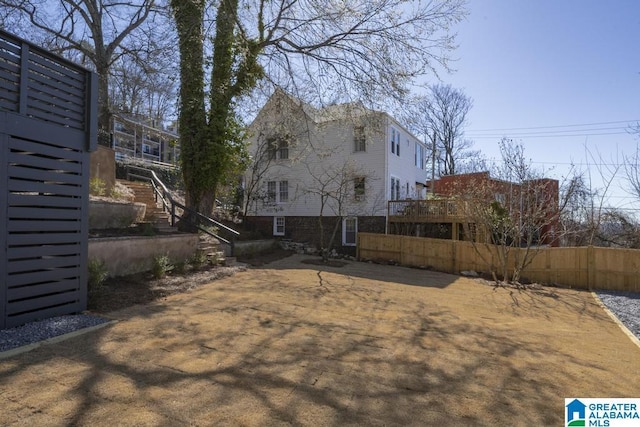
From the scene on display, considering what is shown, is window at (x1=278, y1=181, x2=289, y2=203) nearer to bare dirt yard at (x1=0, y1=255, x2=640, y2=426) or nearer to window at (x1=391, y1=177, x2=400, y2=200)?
window at (x1=391, y1=177, x2=400, y2=200)

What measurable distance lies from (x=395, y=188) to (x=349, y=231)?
3.31 m

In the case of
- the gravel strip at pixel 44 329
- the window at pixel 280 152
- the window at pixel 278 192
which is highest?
the window at pixel 280 152

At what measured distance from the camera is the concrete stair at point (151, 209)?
11062 mm

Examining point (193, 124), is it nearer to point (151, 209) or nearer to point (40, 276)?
point (151, 209)

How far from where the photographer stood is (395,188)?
19.1 m

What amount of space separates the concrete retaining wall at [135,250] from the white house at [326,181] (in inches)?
295

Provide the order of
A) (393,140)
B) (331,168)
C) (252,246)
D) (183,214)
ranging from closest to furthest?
(183,214)
(252,246)
(331,168)
(393,140)

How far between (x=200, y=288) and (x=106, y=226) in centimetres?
364

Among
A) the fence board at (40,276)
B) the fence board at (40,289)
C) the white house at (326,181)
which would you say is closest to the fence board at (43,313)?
the fence board at (40,289)

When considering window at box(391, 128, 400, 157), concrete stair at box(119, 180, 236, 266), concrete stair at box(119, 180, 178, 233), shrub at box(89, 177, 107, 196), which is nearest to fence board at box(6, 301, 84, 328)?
concrete stair at box(119, 180, 236, 266)

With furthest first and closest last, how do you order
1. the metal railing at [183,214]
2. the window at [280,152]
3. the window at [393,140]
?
the window at [280,152] → the window at [393,140] → the metal railing at [183,214]

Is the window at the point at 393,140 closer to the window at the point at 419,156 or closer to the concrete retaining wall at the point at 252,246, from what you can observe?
the window at the point at 419,156

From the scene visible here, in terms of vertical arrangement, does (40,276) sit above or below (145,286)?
above

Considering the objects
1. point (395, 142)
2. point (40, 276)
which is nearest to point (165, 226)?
point (40, 276)
